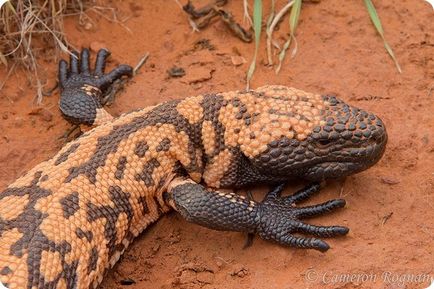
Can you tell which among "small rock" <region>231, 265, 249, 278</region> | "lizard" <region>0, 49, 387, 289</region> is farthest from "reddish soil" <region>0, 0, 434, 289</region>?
"lizard" <region>0, 49, 387, 289</region>

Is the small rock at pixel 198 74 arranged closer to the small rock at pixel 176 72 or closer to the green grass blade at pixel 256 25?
the small rock at pixel 176 72

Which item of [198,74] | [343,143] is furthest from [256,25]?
[343,143]

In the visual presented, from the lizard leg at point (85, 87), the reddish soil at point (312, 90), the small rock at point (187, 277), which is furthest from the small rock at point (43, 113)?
the small rock at point (187, 277)

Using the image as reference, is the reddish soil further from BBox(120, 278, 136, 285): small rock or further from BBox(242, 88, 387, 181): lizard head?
BBox(242, 88, 387, 181): lizard head

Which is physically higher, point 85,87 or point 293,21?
point 293,21

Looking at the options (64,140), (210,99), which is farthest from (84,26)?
(210,99)

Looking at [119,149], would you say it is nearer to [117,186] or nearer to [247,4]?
[117,186]

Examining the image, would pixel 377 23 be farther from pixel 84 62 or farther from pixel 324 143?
pixel 84 62
